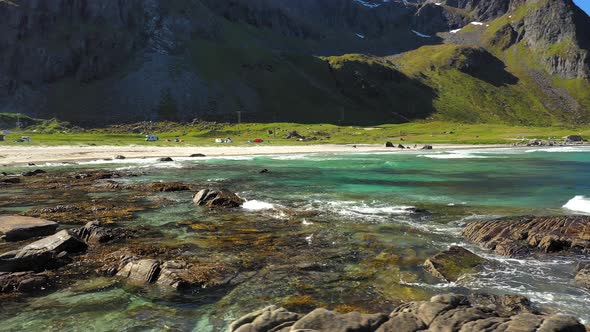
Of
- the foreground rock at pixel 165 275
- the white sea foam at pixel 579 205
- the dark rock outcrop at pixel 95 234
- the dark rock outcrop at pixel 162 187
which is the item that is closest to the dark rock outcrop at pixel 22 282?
the foreground rock at pixel 165 275

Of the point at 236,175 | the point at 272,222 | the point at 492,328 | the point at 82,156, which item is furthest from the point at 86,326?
the point at 82,156

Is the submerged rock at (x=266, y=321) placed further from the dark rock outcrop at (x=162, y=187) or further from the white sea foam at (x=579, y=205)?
the dark rock outcrop at (x=162, y=187)

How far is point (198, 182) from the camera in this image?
168ft

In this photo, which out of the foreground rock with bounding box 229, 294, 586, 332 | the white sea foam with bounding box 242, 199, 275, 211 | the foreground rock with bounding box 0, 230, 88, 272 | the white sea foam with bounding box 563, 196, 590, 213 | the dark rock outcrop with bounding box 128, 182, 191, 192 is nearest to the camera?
the foreground rock with bounding box 229, 294, 586, 332

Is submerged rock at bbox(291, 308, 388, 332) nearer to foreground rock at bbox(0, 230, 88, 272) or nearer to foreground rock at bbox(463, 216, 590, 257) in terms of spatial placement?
foreground rock at bbox(463, 216, 590, 257)

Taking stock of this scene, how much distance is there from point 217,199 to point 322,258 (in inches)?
606

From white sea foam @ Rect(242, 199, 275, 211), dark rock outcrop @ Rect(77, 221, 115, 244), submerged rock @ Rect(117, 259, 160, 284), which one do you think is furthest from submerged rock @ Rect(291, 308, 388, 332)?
white sea foam @ Rect(242, 199, 275, 211)

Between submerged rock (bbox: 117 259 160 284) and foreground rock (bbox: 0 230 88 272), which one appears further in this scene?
foreground rock (bbox: 0 230 88 272)

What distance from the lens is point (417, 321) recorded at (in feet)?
36.0

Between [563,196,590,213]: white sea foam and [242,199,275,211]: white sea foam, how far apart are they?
23.8 m

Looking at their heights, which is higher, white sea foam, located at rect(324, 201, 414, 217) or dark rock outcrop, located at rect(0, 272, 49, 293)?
dark rock outcrop, located at rect(0, 272, 49, 293)

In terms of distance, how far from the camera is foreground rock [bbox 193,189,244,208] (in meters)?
33.0

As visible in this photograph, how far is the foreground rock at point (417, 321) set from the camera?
404 inches

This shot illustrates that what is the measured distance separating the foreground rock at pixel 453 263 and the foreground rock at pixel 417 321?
19.0ft
